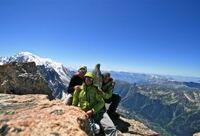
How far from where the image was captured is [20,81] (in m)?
27.5

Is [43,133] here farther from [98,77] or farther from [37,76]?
[37,76]

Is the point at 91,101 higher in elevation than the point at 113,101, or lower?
higher

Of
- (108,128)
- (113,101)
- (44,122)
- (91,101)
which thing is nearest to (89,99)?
(91,101)

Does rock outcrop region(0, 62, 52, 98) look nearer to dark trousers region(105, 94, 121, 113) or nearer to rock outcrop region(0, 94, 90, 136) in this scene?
dark trousers region(105, 94, 121, 113)

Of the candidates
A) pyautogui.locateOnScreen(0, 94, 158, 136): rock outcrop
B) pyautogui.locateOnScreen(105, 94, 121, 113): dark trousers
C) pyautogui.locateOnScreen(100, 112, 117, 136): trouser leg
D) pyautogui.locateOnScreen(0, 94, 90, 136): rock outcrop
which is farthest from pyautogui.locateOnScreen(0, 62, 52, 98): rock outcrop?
pyautogui.locateOnScreen(0, 94, 90, 136): rock outcrop

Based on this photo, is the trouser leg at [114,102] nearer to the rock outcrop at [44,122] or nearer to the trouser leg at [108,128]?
the trouser leg at [108,128]

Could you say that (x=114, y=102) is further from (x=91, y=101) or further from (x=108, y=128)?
(x=91, y=101)

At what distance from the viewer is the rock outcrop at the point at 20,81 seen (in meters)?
26.6

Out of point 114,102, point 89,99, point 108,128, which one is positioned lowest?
point 108,128

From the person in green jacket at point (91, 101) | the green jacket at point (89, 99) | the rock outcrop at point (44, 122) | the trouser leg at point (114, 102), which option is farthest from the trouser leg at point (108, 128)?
the trouser leg at point (114, 102)

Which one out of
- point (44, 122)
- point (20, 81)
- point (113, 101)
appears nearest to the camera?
point (44, 122)

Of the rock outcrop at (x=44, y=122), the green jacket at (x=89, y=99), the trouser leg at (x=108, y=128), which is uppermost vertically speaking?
the green jacket at (x=89, y=99)

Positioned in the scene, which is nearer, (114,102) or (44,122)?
(44,122)

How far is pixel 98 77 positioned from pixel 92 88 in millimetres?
8231
